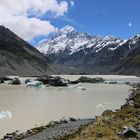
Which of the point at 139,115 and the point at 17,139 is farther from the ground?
the point at 139,115

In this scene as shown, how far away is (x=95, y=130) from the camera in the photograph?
24906 millimetres

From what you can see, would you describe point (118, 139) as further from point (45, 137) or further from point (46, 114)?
point (46, 114)

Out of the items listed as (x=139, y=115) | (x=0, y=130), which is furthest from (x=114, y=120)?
(x=0, y=130)

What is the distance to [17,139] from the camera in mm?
30953

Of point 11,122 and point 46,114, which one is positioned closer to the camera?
point 11,122

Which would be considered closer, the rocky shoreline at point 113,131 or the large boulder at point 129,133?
the rocky shoreline at point 113,131

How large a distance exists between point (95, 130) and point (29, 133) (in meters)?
10.9

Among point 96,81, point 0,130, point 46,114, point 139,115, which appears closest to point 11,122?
point 0,130

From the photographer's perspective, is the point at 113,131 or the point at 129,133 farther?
the point at 113,131

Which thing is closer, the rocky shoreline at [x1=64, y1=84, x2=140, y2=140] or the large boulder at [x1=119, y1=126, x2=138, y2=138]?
the rocky shoreline at [x1=64, y1=84, x2=140, y2=140]

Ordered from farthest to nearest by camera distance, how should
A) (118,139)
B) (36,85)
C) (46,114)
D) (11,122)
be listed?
(36,85) < (46,114) < (11,122) < (118,139)

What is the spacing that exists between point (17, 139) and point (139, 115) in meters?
9.27

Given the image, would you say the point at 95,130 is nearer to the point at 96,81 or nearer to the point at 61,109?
the point at 61,109

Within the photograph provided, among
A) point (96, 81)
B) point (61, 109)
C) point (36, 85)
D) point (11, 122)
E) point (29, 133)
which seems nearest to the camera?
point (29, 133)
